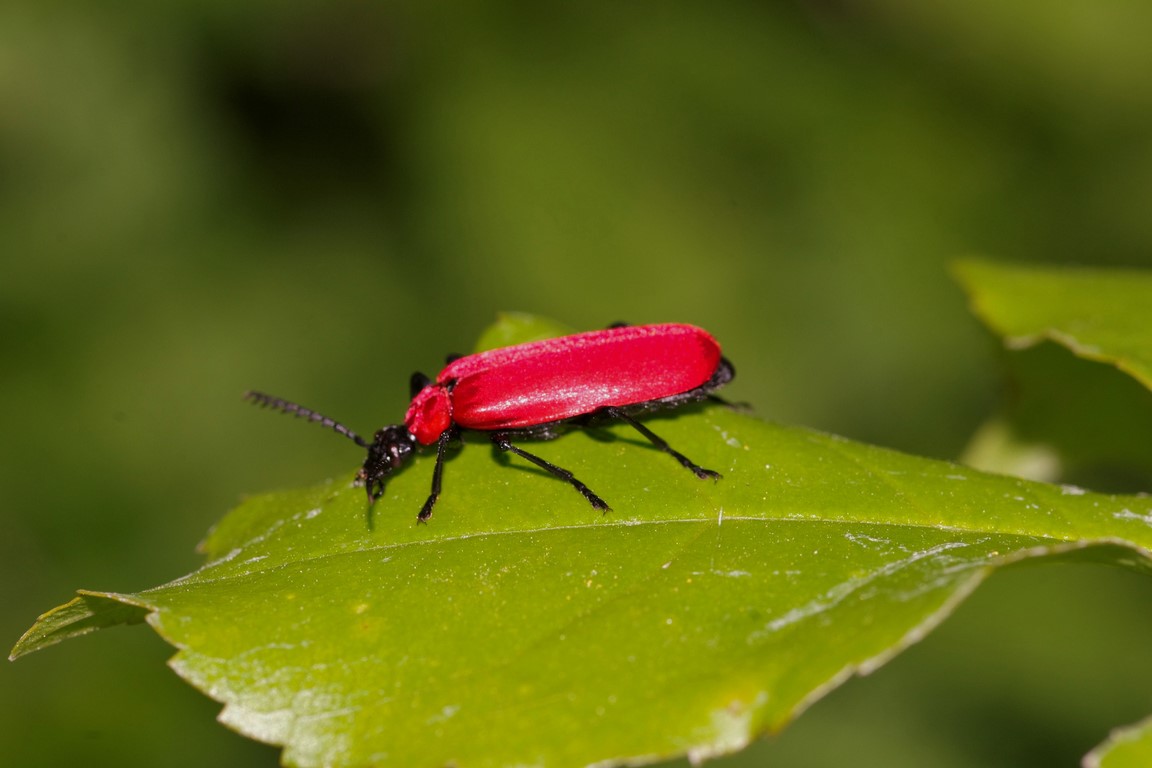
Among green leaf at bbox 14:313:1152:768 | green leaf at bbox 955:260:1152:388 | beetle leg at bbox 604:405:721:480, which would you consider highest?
green leaf at bbox 955:260:1152:388

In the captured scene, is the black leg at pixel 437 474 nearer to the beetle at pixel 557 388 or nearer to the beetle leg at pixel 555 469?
the beetle at pixel 557 388

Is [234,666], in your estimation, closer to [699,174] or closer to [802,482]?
[802,482]

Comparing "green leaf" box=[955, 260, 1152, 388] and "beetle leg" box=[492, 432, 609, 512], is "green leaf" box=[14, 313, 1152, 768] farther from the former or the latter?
"green leaf" box=[955, 260, 1152, 388]

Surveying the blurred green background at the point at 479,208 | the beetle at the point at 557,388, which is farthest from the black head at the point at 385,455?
the blurred green background at the point at 479,208

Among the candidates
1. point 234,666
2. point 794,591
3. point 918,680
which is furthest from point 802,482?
point 918,680

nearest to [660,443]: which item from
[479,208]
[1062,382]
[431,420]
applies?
[431,420]

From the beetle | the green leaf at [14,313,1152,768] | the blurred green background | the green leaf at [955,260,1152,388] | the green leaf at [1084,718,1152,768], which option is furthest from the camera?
the blurred green background

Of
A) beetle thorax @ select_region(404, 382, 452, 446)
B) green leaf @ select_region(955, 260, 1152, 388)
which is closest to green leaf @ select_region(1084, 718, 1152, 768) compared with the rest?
green leaf @ select_region(955, 260, 1152, 388)
